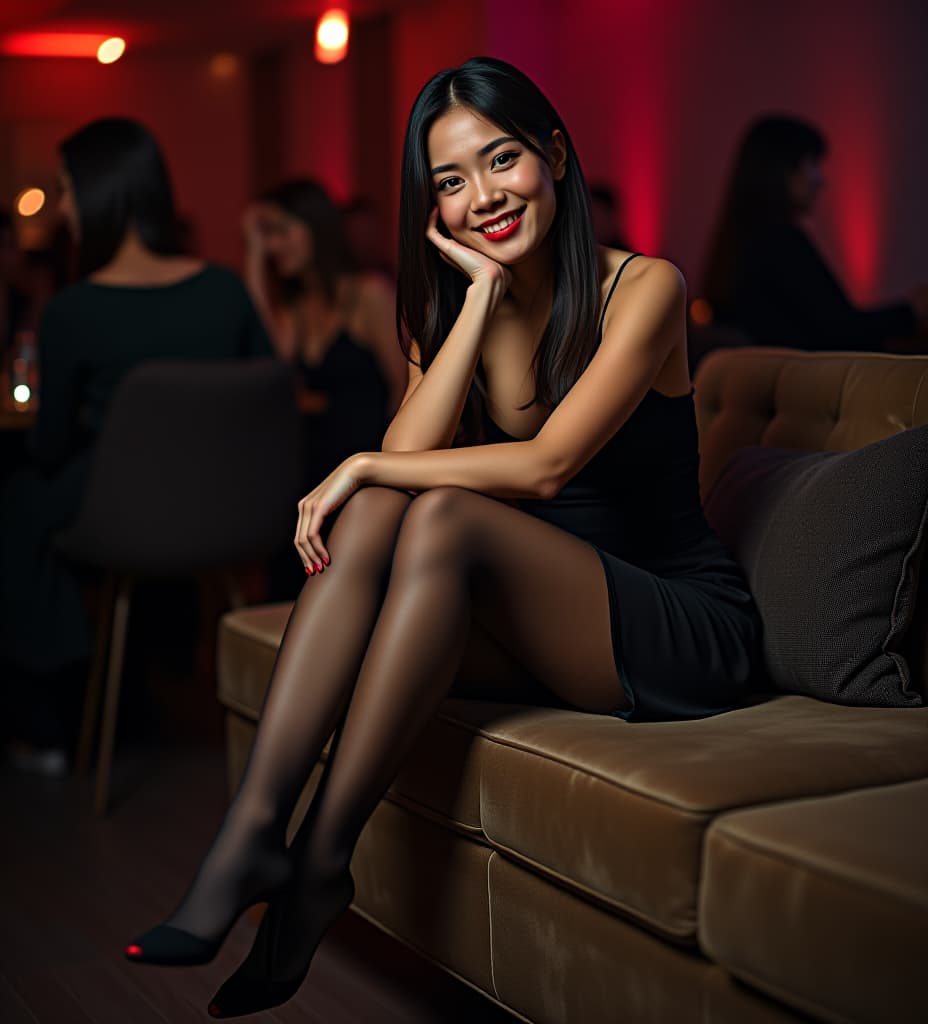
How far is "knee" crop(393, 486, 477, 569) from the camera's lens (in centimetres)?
172

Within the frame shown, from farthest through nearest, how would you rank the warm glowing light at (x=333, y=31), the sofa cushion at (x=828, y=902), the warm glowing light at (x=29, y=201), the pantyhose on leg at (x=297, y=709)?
the warm glowing light at (x=29, y=201)
the warm glowing light at (x=333, y=31)
the pantyhose on leg at (x=297, y=709)
the sofa cushion at (x=828, y=902)

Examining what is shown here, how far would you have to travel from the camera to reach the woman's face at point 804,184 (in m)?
4.01

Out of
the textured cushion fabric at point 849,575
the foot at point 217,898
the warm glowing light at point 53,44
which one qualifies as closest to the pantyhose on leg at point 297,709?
the foot at point 217,898

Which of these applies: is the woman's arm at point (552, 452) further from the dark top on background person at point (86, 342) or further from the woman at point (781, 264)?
the woman at point (781, 264)

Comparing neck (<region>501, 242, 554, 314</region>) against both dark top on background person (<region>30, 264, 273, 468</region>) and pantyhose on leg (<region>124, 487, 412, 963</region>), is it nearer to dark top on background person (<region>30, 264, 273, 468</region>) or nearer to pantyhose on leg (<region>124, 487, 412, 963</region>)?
pantyhose on leg (<region>124, 487, 412, 963</region>)

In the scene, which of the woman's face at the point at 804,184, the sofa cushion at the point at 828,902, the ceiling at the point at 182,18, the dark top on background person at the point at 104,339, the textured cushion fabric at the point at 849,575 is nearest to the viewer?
the sofa cushion at the point at 828,902

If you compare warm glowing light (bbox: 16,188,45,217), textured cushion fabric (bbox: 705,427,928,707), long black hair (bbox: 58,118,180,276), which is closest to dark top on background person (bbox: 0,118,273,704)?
long black hair (bbox: 58,118,180,276)

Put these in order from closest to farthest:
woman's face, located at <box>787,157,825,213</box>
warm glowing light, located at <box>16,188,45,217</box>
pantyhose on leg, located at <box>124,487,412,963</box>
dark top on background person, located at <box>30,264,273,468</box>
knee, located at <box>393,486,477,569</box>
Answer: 1. pantyhose on leg, located at <box>124,487,412,963</box>
2. knee, located at <box>393,486,477,569</box>
3. dark top on background person, located at <box>30,264,273,468</box>
4. woman's face, located at <box>787,157,825,213</box>
5. warm glowing light, located at <box>16,188,45,217</box>

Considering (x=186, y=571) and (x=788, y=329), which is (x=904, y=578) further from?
(x=788, y=329)

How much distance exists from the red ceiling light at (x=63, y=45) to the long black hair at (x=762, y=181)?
21.1 ft

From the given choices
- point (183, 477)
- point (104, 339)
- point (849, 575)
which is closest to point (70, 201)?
point (104, 339)

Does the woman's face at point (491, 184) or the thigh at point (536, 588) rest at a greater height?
the woman's face at point (491, 184)

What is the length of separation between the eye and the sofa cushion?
1.02 meters

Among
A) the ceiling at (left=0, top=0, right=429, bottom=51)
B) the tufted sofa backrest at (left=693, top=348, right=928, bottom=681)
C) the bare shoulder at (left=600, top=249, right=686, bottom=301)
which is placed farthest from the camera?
the ceiling at (left=0, top=0, right=429, bottom=51)
